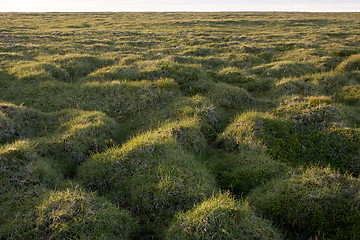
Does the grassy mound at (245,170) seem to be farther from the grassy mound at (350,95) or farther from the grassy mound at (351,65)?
the grassy mound at (351,65)

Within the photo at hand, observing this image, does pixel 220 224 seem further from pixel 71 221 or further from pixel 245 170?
pixel 71 221

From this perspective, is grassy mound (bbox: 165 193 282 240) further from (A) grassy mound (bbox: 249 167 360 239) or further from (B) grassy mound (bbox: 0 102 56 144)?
(B) grassy mound (bbox: 0 102 56 144)

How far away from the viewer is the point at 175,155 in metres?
8.52

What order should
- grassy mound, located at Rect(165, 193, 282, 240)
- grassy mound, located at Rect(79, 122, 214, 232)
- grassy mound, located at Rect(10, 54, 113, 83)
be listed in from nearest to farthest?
1. grassy mound, located at Rect(165, 193, 282, 240)
2. grassy mound, located at Rect(79, 122, 214, 232)
3. grassy mound, located at Rect(10, 54, 113, 83)

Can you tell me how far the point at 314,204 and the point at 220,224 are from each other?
2765mm

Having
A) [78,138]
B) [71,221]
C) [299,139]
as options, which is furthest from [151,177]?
[299,139]

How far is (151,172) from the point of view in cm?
796

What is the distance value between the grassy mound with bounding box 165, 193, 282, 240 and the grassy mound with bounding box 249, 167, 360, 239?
628 millimetres

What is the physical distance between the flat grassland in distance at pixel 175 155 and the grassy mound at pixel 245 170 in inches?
1.5

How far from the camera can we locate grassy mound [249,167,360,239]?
6141mm

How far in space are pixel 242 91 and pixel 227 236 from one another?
34.5ft

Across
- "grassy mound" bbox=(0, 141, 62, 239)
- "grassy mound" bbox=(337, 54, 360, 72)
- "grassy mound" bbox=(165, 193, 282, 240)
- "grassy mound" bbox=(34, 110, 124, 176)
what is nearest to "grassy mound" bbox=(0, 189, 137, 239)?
"grassy mound" bbox=(0, 141, 62, 239)

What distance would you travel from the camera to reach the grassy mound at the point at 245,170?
7996mm

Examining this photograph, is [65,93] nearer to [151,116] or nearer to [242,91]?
[151,116]
